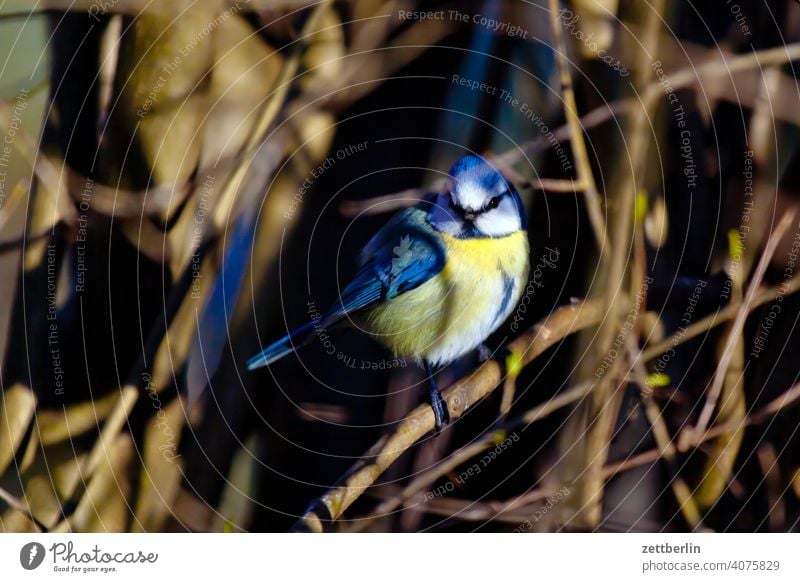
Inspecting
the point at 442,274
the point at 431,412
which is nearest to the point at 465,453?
the point at 431,412

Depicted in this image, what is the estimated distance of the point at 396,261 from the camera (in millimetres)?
708

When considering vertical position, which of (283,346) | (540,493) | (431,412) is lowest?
(540,493)

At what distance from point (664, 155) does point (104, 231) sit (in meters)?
0.54

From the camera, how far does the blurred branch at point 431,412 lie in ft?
2.39

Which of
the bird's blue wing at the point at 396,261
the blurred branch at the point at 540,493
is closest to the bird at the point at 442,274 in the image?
the bird's blue wing at the point at 396,261

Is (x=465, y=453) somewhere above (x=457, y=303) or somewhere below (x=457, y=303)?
below

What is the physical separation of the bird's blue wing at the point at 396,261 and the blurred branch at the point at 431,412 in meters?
0.12

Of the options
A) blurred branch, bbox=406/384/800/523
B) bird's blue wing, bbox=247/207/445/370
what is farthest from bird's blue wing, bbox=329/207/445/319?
blurred branch, bbox=406/384/800/523

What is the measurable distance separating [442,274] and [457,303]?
0.03 meters

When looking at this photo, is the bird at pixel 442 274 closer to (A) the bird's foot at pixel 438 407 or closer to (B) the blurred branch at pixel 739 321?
(A) the bird's foot at pixel 438 407

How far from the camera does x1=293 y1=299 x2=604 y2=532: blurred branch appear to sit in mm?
728

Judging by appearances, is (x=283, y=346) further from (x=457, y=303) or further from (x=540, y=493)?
(x=540, y=493)

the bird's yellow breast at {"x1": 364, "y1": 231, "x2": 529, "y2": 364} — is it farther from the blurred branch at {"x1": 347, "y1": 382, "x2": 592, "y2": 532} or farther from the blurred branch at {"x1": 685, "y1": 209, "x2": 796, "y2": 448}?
the blurred branch at {"x1": 685, "y1": 209, "x2": 796, "y2": 448}
